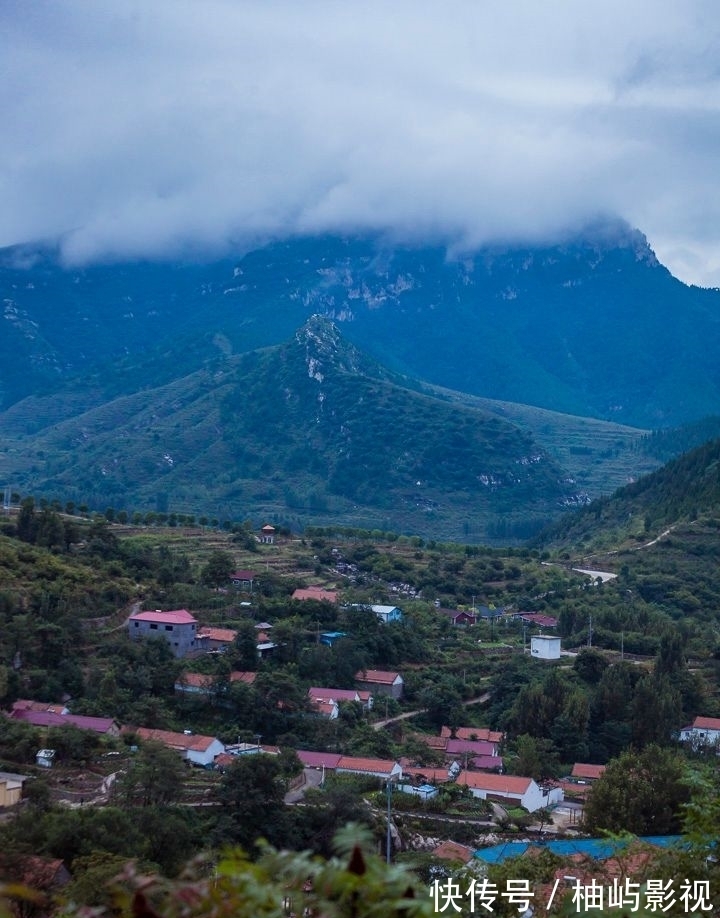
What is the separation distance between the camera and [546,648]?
3609 cm

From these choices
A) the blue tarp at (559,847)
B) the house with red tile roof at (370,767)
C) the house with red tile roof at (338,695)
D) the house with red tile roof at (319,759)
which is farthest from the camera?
the house with red tile roof at (338,695)

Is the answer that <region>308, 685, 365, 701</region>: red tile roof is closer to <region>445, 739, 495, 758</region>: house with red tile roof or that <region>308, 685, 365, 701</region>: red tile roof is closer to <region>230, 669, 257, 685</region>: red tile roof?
<region>230, 669, 257, 685</region>: red tile roof

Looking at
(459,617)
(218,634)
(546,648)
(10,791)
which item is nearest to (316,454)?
(459,617)

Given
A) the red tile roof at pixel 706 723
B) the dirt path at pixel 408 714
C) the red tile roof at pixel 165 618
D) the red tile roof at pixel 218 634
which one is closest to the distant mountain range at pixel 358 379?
the dirt path at pixel 408 714

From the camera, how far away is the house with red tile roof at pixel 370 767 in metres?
24.2

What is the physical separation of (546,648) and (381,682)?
690 centimetres

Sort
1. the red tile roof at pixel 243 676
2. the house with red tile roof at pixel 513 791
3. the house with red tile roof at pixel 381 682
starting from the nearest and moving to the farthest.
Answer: the house with red tile roof at pixel 513 791, the red tile roof at pixel 243 676, the house with red tile roof at pixel 381 682

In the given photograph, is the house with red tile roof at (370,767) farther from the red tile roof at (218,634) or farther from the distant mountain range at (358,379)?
the distant mountain range at (358,379)

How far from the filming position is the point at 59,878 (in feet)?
48.3

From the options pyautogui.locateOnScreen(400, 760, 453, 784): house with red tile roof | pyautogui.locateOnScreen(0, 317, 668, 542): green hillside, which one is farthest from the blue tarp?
pyautogui.locateOnScreen(0, 317, 668, 542): green hillside

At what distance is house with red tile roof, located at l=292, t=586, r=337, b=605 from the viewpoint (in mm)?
37812

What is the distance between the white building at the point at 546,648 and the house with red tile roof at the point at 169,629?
11.9m

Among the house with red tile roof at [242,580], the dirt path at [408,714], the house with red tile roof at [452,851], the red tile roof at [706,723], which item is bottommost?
the house with red tile roof at [452,851]

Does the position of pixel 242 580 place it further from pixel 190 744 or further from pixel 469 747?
pixel 190 744
